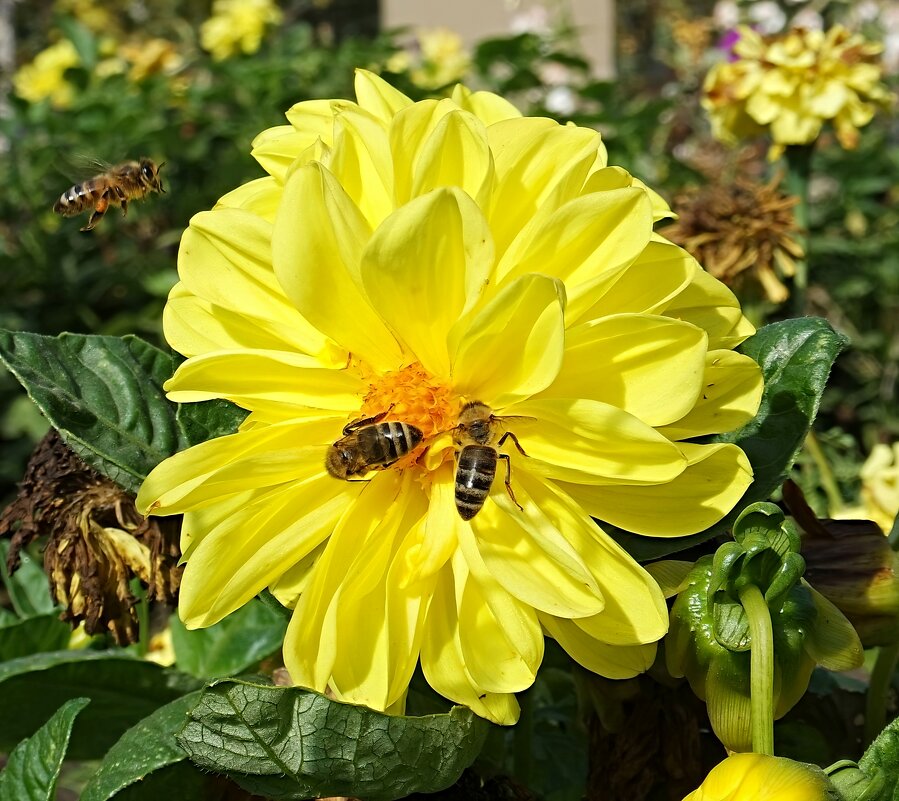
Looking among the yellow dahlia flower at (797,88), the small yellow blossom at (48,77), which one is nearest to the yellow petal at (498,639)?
the yellow dahlia flower at (797,88)

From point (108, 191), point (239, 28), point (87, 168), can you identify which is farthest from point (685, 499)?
point (239, 28)

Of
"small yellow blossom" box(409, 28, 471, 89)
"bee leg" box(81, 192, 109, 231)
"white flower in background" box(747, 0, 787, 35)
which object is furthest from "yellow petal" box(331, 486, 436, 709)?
"white flower in background" box(747, 0, 787, 35)

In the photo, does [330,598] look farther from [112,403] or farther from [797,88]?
[797,88]

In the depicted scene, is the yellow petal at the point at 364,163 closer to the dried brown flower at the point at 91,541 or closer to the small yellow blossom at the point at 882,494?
the dried brown flower at the point at 91,541

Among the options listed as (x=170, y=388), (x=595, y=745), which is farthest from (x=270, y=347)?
(x=595, y=745)

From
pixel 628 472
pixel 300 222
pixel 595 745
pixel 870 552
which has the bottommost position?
pixel 595 745

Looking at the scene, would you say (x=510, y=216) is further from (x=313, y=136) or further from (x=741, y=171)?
(x=741, y=171)

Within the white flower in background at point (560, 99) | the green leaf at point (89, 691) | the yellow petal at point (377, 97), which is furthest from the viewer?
the white flower in background at point (560, 99)
